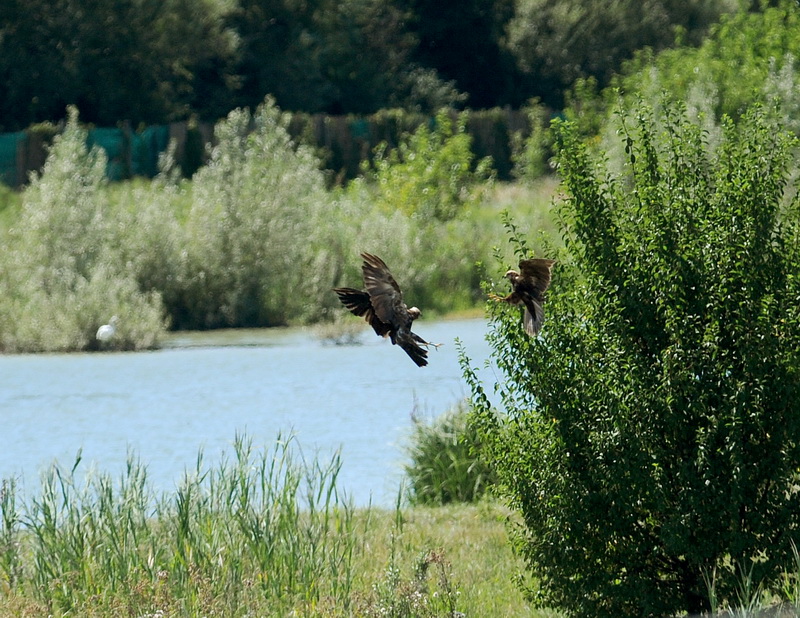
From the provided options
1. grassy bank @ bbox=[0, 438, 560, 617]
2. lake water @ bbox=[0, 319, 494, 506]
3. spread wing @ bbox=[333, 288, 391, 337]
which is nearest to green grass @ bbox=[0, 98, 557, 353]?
lake water @ bbox=[0, 319, 494, 506]

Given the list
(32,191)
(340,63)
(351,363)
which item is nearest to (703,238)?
(351,363)

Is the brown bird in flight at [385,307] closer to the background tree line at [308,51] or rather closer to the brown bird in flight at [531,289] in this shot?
the brown bird in flight at [531,289]

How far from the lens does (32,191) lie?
934 inches

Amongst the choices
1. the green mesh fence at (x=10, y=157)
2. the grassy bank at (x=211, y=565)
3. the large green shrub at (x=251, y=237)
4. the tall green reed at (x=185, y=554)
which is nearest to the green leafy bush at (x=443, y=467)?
the grassy bank at (x=211, y=565)

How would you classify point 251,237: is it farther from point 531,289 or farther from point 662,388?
point 662,388

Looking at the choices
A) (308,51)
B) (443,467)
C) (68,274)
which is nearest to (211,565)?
(443,467)

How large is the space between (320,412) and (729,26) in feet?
58.4

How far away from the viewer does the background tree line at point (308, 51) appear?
38781mm

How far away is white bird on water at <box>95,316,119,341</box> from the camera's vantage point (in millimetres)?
21328

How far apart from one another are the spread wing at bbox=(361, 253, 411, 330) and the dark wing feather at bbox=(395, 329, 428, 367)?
0.16 feet

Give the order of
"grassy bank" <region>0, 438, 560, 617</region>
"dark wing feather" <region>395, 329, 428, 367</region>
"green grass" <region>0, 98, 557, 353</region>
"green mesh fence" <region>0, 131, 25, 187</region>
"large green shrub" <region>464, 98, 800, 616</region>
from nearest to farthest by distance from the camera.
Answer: "dark wing feather" <region>395, 329, 428, 367</region> < "large green shrub" <region>464, 98, 800, 616</region> < "grassy bank" <region>0, 438, 560, 617</region> < "green grass" <region>0, 98, 557, 353</region> < "green mesh fence" <region>0, 131, 25, 187</region>

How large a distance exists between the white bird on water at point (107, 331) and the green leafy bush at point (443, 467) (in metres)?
10.3

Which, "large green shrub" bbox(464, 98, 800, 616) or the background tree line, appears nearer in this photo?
"large green shrub" bbox(464, 98, 800, 616)

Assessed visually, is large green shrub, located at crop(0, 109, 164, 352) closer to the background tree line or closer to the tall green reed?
the tall green reed
